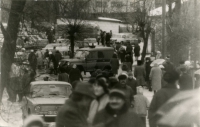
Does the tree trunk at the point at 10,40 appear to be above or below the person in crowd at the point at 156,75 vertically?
above

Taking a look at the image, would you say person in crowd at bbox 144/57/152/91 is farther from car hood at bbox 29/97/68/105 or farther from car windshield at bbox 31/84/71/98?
car hood at bbox 29/97/68/105

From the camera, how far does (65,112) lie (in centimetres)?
828

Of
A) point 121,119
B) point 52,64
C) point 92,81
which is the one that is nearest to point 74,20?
point 52,64

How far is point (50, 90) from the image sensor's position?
1881 centimetres

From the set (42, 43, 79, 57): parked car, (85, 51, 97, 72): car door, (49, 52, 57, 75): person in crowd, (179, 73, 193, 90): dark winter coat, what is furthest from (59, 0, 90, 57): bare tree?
(179, 73, 193, 90): dark winter coat

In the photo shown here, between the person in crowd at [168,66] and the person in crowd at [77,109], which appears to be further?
the person in crowd at [168,66]

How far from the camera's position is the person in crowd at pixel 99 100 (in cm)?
907

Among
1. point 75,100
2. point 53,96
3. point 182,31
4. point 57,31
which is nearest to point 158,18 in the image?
point 57,31

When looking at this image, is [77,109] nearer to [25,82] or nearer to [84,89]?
[84,89]

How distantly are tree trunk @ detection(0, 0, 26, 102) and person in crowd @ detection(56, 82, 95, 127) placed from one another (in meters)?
8.56

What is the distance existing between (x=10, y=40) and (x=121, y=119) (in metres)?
9.18

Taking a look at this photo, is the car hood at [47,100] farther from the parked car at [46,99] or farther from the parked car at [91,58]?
the parked car at [91,58]

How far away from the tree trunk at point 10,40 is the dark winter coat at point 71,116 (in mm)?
8702

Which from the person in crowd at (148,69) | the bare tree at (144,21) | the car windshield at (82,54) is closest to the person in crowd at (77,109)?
the person in crowd at (148,69)
